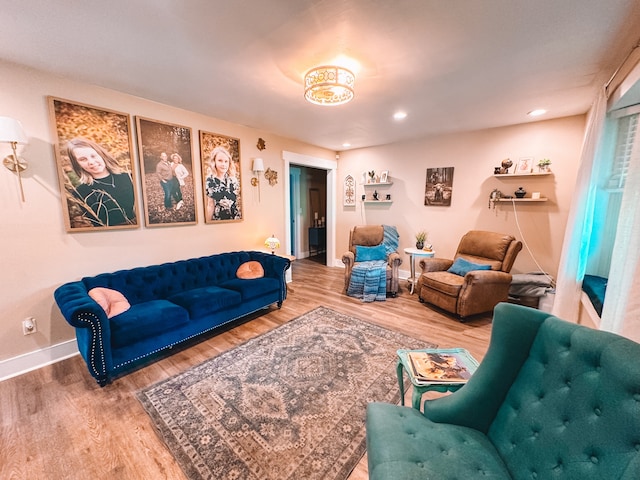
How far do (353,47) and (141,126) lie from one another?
2.35 metres

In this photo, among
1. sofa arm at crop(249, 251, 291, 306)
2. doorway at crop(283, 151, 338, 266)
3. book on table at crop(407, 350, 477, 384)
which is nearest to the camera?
book on table at crop(407, 350, 477, 384)

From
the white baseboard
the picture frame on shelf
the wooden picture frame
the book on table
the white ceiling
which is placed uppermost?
the white ceiling

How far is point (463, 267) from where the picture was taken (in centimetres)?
342

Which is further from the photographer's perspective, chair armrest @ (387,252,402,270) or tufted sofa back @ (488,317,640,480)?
chair armrest @ (387,252,402,270)

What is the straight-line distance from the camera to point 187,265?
300 cm

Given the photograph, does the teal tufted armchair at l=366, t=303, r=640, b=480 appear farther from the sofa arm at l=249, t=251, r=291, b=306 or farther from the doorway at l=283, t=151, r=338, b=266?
the doorway at l=283, t=151, r=338, b=266

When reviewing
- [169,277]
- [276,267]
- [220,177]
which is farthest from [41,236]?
[276,267]

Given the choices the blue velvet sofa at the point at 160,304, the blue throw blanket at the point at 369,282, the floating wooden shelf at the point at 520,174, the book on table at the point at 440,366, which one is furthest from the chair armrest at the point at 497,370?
the floating wooden shelf at the point at 520,174

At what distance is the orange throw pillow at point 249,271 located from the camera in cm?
334

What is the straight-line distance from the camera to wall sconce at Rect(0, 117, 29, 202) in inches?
72.2

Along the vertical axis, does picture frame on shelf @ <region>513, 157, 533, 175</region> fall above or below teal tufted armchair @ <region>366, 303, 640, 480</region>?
above

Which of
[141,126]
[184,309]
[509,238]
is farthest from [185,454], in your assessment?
[509,238]

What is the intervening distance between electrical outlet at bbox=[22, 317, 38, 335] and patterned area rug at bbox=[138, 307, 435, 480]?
1.27 m

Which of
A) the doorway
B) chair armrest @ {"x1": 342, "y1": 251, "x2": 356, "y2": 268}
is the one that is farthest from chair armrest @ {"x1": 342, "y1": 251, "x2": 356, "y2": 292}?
the doorway
